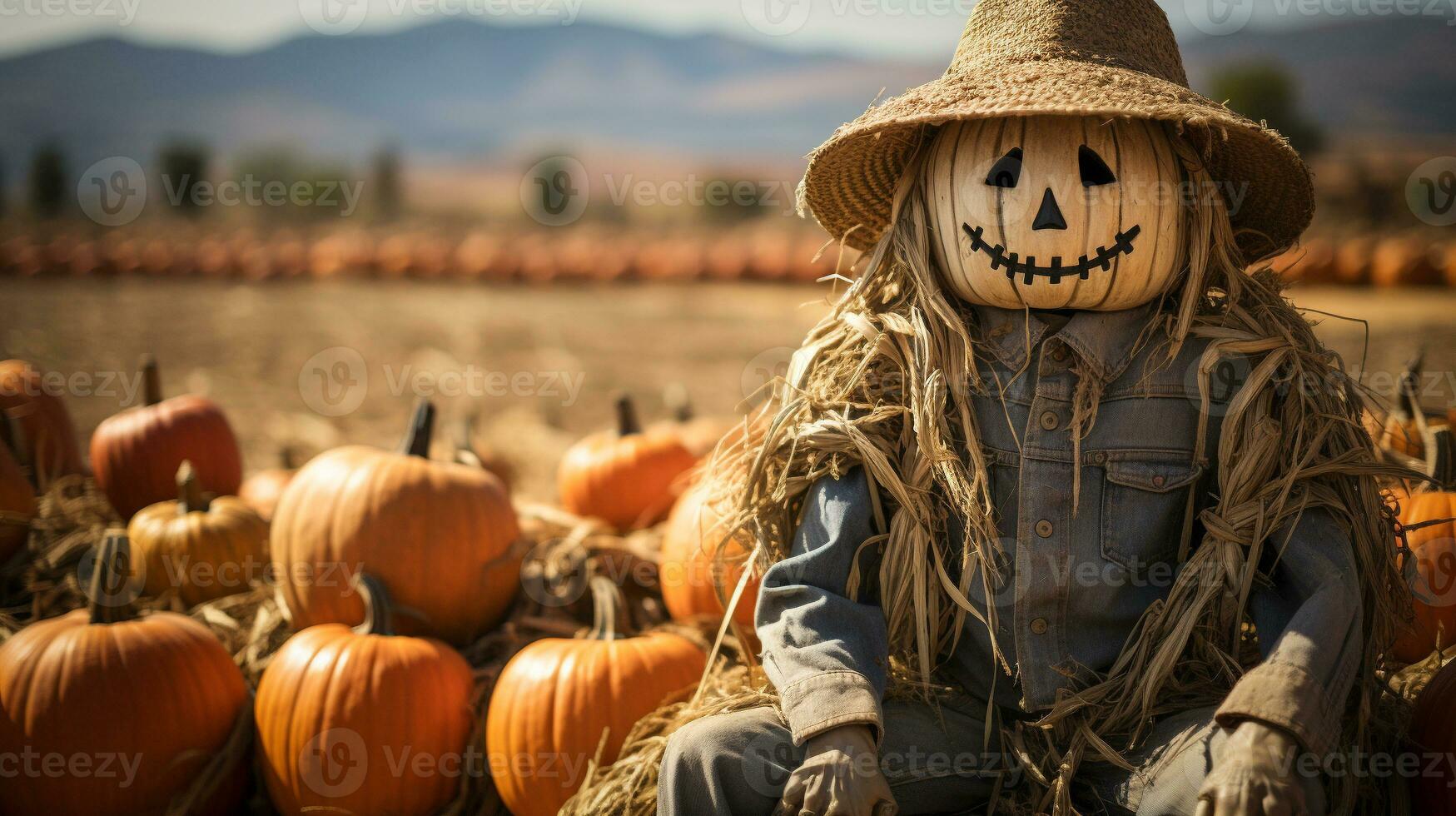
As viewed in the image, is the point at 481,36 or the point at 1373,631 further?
the point at 481,36

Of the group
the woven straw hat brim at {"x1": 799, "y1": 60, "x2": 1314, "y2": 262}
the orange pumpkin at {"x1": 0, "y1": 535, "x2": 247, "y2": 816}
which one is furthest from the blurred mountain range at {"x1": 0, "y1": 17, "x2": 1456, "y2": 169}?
the orange pumpkin at {"x1": 0, "y1": 535, "x2": 247, "y2": 816}

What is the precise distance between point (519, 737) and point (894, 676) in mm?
1110

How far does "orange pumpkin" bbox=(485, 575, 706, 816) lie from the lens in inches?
109

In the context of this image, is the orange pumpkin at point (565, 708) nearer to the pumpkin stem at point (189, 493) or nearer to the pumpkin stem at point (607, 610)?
the pumpkin stem at point (607, 610)

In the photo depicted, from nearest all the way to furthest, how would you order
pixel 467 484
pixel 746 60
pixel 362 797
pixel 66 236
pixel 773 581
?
pixel 773 581, pixel 362 797, pixel 467 484, pixel 66 236, pixel 746 60

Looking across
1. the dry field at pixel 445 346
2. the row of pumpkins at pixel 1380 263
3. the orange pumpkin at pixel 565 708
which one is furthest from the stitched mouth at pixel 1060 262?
the row of pumpkins at pixel 1380 263

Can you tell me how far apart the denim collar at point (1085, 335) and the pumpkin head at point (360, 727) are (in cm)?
191

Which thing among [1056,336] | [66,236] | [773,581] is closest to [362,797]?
[773,581]

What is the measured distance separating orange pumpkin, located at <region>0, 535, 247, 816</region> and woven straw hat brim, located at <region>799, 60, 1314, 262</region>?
2.27m

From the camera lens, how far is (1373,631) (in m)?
2.18

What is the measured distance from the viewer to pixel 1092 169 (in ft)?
7.64

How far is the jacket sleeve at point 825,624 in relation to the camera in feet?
6.89

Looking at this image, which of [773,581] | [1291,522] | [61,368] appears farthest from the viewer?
[61,368]

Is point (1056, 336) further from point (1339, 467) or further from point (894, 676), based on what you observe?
point (894, 676)
